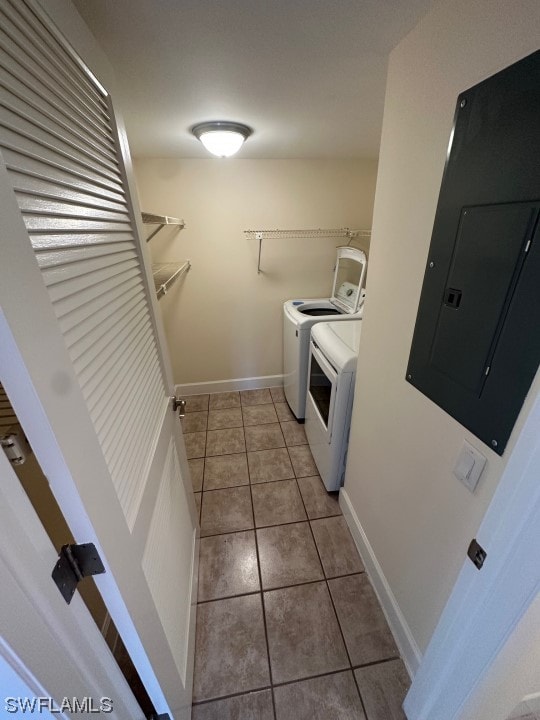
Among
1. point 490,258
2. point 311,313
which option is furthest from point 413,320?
point 311,313

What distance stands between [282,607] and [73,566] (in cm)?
123

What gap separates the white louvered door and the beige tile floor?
251mm

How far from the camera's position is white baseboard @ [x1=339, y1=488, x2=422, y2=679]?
1125 millimetres

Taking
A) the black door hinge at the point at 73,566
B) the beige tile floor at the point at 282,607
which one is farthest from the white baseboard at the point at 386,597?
the black door hinge at the point at 73,566

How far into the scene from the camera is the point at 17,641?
42 cm

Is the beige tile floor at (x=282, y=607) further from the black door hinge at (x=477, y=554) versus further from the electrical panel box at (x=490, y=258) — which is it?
the electrical panel box at (x=490, y=258)

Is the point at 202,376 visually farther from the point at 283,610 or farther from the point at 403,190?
the point at 403,190

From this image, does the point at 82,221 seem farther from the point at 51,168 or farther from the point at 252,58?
the point at 252,58

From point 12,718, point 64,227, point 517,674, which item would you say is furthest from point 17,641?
point 517,674

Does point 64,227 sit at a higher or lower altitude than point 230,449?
higher

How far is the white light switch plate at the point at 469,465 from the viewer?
756 mm

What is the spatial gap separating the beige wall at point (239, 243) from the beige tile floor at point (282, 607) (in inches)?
45.7

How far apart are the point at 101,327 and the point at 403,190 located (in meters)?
1.03

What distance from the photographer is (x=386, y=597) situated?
1291mm
